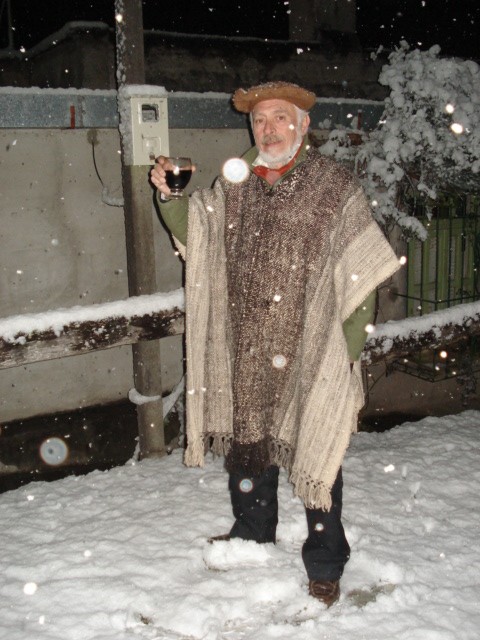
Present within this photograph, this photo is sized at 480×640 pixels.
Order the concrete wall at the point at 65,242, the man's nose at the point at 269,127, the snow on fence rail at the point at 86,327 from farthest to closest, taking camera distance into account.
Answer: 1. the concrete wall at the point at 65,242
2. the snow on fence rail at the point at 86,327
3. the man's nose at the point at 269,127

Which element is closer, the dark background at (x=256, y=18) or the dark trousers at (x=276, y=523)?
the dark trousers at (x=276, y=523)

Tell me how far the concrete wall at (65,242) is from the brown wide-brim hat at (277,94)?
7.41ft

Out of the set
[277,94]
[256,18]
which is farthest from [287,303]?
[256,18]

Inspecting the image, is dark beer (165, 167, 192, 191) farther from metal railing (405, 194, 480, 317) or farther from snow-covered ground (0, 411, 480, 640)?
metal railing (405, 194, 480, 317)

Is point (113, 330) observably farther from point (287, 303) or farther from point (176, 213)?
point (287, 303)

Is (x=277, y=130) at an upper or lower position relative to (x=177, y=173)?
upper

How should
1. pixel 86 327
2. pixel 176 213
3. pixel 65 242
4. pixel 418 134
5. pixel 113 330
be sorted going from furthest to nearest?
pixel 418 134 < pixel 65 242 < pixel 113 330 < pixel 86 327 < pixel 176 213

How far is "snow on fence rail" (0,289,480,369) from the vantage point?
11.3ft

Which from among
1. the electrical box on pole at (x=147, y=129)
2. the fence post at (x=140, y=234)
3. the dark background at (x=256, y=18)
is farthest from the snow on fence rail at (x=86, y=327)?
the dark background at (x=256, y=18)

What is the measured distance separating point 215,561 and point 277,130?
2.21m

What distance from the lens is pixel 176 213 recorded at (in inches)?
117

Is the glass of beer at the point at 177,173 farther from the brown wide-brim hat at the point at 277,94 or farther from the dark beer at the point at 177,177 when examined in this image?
the brown wide-brim hat at the point at 277,94

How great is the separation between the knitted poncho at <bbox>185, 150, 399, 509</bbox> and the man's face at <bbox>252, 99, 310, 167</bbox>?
0.10m

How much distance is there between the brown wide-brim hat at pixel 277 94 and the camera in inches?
108
